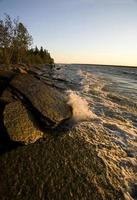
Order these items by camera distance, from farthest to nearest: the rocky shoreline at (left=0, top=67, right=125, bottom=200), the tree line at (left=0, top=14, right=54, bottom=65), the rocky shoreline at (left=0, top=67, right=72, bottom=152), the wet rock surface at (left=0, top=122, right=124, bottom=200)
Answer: the tree line at (left=0, top=14, right=54, bottom=65) < the rocky shoreline at (left=0, top=67, right=72, bottom=152) < the rocky shoreline at (left=0, top=67, right=125, bottom=200) < the wet rock surface at (left=0, top=122, right=124, bottom=200)

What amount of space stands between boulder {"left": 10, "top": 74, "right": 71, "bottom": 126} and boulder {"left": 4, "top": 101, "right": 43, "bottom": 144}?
0.74 metres

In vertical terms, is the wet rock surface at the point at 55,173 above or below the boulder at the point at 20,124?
below

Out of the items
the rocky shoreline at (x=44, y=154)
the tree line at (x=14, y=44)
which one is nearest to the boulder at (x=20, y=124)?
the rocky shoreline at (x=44, y=154)

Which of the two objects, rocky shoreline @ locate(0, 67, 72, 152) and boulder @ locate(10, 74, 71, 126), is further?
boulder @ locate(10, 74, 71, 126)

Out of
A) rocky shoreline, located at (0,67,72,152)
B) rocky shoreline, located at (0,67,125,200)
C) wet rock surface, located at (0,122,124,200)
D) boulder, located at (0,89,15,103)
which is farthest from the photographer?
boulder, located at (0,89,15,103)

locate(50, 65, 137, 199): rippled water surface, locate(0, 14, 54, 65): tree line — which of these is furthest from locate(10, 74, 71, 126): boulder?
locate(0, 14, 54, 65): tree line

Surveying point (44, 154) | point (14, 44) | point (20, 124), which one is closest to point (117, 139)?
point (44, 154)

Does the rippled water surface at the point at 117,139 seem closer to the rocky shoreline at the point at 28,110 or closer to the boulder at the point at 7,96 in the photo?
the rocky shoreline at the point at 28,110

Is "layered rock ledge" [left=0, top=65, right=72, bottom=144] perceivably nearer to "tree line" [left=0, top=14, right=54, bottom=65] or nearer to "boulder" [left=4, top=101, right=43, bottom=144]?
"boulder" [left=4, top=101, right=43, bottom=144]

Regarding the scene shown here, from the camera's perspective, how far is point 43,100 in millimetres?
9148

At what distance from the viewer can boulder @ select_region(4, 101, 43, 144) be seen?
22.9ft

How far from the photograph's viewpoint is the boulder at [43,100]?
28.3ft

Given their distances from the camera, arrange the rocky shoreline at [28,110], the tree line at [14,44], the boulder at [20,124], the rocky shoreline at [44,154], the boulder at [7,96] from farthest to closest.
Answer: the tree line at [14,44], the boulder at [7,96], the rocky shoreline at [28,110], the boulder at [20,124], the rocky shoreline at [44,154]

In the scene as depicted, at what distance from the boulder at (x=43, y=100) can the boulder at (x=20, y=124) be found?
0.74m
